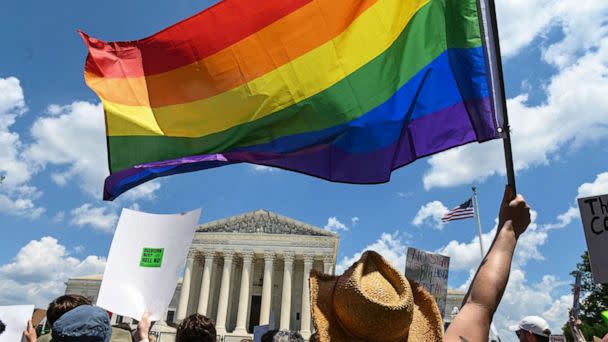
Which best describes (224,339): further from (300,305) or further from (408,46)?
(408,46)

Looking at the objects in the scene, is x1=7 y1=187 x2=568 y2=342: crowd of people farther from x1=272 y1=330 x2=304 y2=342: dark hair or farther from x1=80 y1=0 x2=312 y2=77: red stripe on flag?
x1=80 y1=0 x2=312 y2=77: red stripe on flag

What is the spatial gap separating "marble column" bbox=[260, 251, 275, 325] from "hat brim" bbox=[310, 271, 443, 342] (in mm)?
42806

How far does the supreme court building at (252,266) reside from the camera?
44500mm

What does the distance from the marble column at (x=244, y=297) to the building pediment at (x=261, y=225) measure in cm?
280

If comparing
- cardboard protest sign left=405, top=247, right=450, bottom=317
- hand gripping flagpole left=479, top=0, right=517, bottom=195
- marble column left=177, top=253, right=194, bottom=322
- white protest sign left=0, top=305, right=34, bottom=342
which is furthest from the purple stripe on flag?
marble column left=177, top=253, right=194, bottom=322

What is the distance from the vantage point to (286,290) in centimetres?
4459

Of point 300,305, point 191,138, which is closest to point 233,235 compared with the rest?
point 300,305


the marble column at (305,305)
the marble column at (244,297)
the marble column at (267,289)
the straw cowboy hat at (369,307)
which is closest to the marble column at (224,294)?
the marble column at (244,297)

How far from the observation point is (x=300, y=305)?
47.3 m

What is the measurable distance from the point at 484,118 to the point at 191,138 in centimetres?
286

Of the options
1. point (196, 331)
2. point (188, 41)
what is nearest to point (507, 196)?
point (196, 331)

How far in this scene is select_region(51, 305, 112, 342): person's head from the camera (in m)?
2.22

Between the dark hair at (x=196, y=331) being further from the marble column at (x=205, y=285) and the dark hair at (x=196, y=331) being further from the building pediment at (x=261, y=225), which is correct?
the building pediment at (x=261, y=225)

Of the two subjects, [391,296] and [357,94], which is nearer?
[391,296]
